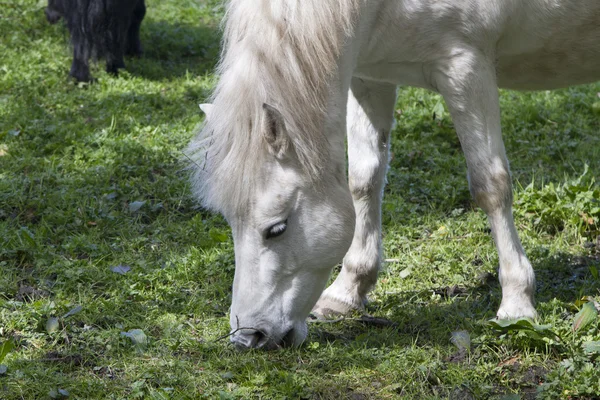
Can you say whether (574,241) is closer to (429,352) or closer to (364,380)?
(429,352)

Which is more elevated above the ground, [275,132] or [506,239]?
[275,132]

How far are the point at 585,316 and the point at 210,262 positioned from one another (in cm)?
195

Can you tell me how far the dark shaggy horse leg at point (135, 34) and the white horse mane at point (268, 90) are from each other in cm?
486

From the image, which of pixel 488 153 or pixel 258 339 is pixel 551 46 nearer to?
pixel 488 153

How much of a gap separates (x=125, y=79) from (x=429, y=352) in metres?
4.70

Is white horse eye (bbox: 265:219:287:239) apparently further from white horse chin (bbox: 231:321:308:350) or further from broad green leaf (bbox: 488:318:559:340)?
broad green leaf (bbox: 488:318:559:340)

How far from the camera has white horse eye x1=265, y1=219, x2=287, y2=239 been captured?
3.08m

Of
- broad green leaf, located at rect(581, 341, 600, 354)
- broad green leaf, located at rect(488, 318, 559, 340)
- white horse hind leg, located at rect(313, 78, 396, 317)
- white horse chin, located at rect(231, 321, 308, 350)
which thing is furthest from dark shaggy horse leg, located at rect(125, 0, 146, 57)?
broad green leaf, located at rect(581, 341, 600, 354)

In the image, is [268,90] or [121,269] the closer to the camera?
[268,90]

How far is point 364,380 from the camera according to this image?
3.12 metres

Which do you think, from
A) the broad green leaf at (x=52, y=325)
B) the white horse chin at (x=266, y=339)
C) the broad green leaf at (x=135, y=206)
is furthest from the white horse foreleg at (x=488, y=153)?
the broad green leaf at (x=135, y=206)

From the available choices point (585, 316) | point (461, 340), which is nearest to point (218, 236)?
point (461, 340)

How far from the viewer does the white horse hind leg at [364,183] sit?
3.91m

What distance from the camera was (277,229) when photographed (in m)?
3.08
